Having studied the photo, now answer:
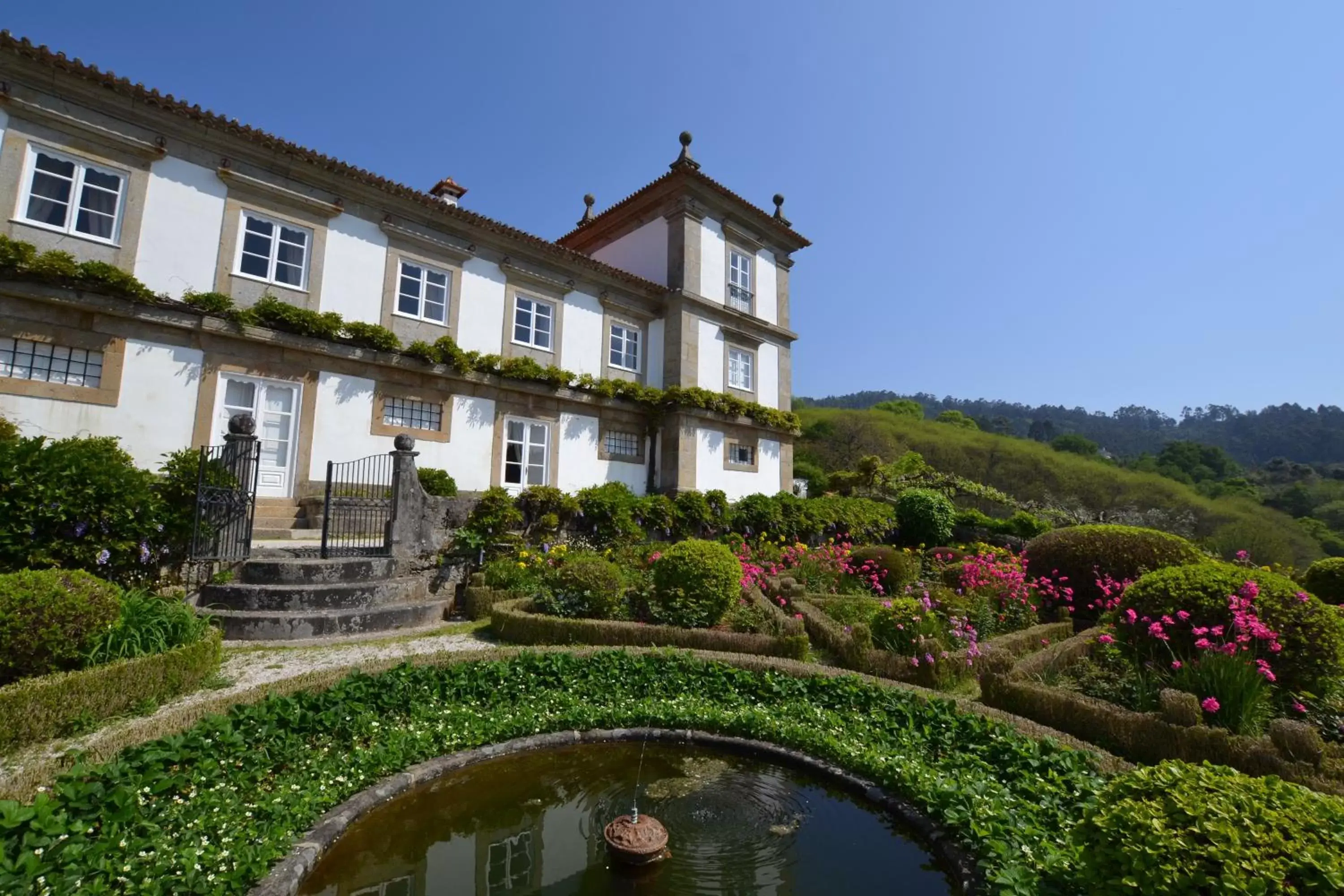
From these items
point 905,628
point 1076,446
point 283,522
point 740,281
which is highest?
point 740,281

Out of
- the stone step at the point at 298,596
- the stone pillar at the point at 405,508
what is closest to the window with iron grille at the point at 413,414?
the stone pillar at the point at 405,508

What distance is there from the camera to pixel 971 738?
4.79 m

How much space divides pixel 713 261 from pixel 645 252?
7.64ft

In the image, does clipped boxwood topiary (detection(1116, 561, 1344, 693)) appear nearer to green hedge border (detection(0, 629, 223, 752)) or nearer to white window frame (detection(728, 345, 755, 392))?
green hedge border (detection(0, 629, 223, 752))

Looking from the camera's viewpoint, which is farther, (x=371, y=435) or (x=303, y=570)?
(x=371, y=435)

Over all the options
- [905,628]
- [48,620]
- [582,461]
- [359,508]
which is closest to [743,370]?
[582,461]

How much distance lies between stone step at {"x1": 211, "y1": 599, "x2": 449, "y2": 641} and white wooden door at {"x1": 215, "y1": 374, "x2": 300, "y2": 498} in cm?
475

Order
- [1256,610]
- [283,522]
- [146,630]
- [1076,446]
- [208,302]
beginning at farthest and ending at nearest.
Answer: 1. [1076,446]
2. [283,522]
3. [208,302]
4. [146,630]
5. [1256,610]

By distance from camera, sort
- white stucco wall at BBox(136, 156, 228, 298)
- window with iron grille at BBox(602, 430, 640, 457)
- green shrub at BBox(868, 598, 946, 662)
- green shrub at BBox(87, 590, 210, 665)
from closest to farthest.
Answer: green shrub at BBox(87, 590, 210, 665) → green shrub at BBox(868, 598, 946, 662) → white stucco wall at BBox(136, 156, 228, 298) → window with iron grille at BBox(602, 430, 640, 457)

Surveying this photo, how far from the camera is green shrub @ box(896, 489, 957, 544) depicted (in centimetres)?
2023

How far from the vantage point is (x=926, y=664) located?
6688mm

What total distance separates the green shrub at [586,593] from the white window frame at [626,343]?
1006 cm

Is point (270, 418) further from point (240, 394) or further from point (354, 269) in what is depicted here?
point (354, 269)

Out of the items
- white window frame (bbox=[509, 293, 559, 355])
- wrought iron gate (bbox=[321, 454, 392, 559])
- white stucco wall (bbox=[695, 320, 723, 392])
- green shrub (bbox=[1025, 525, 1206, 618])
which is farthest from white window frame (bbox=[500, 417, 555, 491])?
green shrub (bbox=[1025, 525, 1206, 618])
